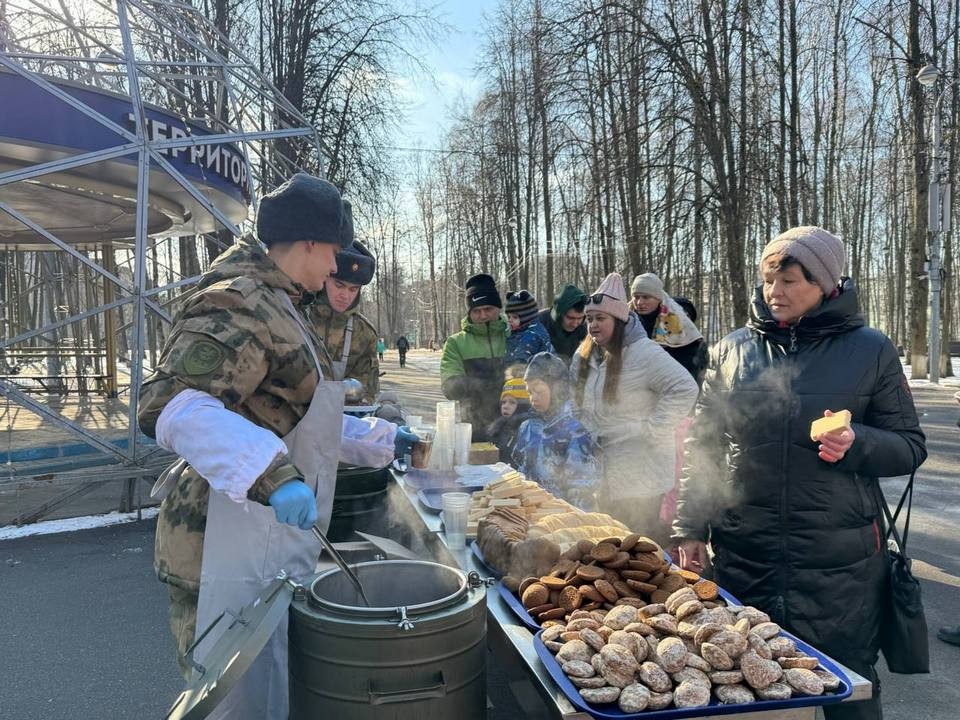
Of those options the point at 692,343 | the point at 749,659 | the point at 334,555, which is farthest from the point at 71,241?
the point at 749,659

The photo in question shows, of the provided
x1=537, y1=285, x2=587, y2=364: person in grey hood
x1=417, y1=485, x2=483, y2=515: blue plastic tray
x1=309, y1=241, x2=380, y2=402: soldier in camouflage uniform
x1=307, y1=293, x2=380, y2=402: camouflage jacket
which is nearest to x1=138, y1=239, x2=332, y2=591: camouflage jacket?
x1=417, y1=485, x2=483, y2=515: blue plastic tray

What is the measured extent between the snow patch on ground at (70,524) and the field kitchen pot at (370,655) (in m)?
5.43

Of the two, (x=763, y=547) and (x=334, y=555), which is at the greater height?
(x=334, y=555)

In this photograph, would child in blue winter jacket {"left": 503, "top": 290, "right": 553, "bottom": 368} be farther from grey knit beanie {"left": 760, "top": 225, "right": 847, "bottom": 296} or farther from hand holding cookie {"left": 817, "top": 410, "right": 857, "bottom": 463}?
hand holding cookie {"left": 817, "top": 410, "right": 857, "bottom": 463}

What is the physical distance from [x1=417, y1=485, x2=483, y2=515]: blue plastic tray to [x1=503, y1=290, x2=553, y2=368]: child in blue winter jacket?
212cm

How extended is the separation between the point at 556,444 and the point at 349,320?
5.22 ft

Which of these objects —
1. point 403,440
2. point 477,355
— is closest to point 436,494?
point 403,440

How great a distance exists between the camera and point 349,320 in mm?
4547

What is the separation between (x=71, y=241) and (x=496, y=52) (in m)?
16.6

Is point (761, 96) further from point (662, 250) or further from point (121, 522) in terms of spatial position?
point (121, 522)

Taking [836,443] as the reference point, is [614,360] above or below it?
above

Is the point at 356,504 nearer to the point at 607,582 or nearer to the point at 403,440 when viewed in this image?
the point at 403,440

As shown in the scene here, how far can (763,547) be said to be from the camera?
2.43 metres

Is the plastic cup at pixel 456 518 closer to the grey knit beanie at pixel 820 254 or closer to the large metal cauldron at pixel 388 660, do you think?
the large metal cauldron at pixel 388 660
